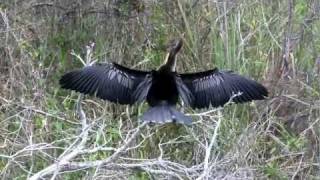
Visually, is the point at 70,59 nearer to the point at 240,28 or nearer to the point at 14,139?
the point at 240,28

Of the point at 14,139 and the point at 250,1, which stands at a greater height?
the point at 250,1

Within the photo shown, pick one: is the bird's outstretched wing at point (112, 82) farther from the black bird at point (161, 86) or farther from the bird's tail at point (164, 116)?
the bird's tail at point (164, 116)

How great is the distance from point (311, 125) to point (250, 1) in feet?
3.43

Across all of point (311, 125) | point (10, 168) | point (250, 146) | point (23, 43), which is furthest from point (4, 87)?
point (311, 125)

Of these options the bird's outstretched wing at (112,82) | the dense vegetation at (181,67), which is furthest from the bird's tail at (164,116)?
the dense vegetation at (181,67)

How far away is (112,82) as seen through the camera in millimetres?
4391

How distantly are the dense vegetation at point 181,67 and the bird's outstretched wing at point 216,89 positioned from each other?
127 mm

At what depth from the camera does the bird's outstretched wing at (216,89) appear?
175 inches

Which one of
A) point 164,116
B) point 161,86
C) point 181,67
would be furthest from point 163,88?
point 181,67

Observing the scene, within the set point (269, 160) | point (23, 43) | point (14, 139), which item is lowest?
point (269, 160)

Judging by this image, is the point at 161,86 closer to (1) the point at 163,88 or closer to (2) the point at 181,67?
(1) the point at 163,88

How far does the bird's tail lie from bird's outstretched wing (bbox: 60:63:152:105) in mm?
108

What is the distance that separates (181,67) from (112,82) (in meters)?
1.15

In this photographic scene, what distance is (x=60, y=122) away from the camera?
15.5 ft
